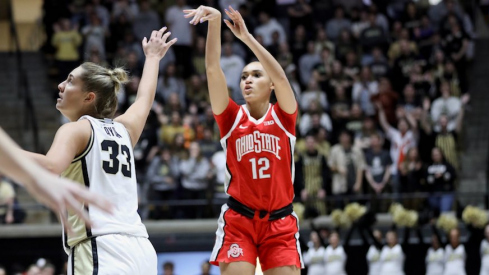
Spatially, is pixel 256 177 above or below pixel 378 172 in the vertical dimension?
above

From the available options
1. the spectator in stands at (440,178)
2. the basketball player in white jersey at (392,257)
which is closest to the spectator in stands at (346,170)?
the spectator in stands at (440,178)

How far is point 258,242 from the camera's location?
640 cm

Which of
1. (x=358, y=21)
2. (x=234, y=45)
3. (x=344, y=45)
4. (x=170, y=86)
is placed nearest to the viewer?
(x=170, y=86)

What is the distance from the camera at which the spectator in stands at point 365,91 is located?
16.7m

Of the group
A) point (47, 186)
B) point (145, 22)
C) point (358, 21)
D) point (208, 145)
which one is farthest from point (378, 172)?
point (47, 186)

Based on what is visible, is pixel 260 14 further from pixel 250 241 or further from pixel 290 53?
pixel 250 241

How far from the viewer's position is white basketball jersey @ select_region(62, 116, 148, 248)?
14.7 ft

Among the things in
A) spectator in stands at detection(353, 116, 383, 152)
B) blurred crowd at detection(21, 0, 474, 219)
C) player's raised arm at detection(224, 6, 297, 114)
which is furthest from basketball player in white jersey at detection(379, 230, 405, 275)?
player's raised arm at detection(224, 6, 297, 114)

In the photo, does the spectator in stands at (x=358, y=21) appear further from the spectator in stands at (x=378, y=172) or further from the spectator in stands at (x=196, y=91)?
the spectator in stands at (x=378, y=172)

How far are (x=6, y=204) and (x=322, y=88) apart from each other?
6742 mm

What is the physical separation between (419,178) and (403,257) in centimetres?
187

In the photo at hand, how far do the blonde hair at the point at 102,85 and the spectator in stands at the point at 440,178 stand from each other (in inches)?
424

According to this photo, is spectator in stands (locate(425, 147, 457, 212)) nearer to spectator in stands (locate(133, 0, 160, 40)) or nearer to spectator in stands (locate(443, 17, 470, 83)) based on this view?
spectator in stands (locate(443, 17, 470, 83))

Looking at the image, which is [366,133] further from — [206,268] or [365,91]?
[206,268]
